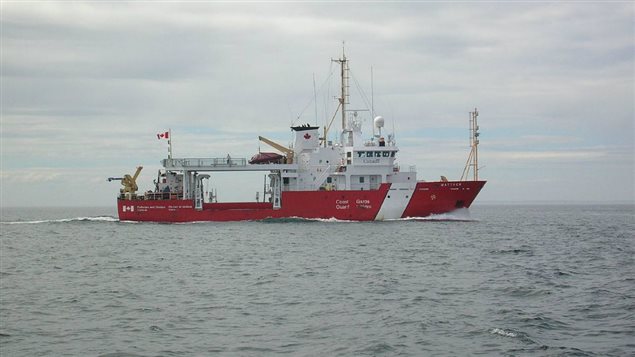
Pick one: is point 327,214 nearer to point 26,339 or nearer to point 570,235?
point 570,235

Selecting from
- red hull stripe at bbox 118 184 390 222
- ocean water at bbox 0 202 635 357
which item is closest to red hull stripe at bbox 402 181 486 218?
red hull stripe at bbox 118 184 390 222

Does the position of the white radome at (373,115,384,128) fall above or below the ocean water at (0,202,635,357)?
above

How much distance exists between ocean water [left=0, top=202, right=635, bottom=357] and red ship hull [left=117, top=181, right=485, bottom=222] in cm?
1265

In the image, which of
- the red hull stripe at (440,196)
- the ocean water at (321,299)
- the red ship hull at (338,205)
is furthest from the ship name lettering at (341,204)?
the ocean water at (321,299)

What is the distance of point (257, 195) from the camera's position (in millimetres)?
59625

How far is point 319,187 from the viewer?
5625 cm

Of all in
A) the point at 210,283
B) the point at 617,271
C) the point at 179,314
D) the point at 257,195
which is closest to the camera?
the point at 179,314

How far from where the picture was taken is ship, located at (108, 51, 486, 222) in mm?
52938

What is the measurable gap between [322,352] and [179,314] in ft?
17.9

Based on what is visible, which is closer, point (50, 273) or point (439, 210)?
point (50, 273)

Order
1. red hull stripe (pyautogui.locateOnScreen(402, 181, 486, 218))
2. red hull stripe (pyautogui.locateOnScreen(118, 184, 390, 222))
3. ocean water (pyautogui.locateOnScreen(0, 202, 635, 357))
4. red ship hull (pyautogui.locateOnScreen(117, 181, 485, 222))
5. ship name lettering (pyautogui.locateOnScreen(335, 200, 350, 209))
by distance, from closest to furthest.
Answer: ocean water (pyautogui.locateOnScreen(0, 202, 635, 357))
red hull stripe (pyautogui.locateOnScreen(402, 181, 486, 218))
red ship hull (pyautogui.locateOnScreen(117, 181, 485, 222))
red hull stripe (pyautogui.locateOnScreen(118, 184, 390, 222))
ship name lettering (pyautogui.locateOnScreen(335, 200, 350, 209))

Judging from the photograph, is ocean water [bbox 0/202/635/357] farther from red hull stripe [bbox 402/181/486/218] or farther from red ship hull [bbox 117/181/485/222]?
red ship hull [bbox 117/181/485/222]

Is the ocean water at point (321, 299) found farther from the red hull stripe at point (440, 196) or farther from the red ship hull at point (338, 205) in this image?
the red ship hull at point (338, 205)

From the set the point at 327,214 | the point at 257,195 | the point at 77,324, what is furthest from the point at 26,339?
the point at 257,195
